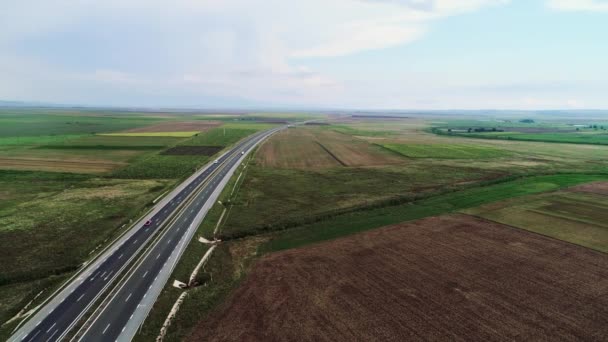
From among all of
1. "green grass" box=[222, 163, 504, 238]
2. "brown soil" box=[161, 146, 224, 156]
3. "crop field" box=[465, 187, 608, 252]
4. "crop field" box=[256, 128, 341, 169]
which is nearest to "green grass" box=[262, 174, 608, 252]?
"green grass" box=[222, 163, 504, 238]

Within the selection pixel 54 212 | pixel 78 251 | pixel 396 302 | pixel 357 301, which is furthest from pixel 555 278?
pixel 54 212

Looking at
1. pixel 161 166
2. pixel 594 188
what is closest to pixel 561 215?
pixel 594 188

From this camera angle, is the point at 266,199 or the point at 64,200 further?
the point at 266,199

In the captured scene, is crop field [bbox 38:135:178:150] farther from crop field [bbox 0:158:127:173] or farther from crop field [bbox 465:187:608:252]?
crop field [bbox 465:187:608:252]

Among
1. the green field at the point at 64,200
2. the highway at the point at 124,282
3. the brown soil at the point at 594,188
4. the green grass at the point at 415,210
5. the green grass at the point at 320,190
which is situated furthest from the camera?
the brown soil at the point at 594,188

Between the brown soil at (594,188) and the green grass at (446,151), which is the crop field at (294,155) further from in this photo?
the brown soil at (594,188)

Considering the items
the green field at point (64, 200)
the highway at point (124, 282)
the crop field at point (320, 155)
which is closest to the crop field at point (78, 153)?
the green field at point (64, 200)

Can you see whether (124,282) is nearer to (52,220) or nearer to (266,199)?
(52,220)
